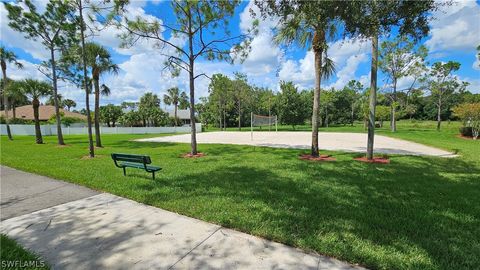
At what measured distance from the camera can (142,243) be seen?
3088 millimetres

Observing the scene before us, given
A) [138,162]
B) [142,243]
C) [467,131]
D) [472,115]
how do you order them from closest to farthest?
[142,243], [138,162], [472,115], [467,131]

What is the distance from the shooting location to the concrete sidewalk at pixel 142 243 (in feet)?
8.75

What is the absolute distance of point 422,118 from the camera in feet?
226

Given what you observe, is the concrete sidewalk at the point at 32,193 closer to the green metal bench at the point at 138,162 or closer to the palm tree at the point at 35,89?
the green metal bench at the point at 138,162

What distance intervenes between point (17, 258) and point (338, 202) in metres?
4.65

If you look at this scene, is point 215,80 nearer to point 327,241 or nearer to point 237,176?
point 237,176

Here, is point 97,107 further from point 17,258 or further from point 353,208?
point 353,208

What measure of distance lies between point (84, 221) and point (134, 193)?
1.32 m

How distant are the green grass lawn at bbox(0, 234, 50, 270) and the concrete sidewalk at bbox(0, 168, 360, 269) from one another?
0.09 metres

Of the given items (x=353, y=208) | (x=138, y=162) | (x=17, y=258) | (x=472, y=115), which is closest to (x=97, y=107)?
(x=138, y=162)

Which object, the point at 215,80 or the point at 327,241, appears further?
the point at 215,80

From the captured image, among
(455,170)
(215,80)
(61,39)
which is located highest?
(61,39)

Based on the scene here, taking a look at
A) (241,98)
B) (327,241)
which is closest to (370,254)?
(327,241)

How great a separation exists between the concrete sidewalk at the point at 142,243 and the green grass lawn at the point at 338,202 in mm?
253
